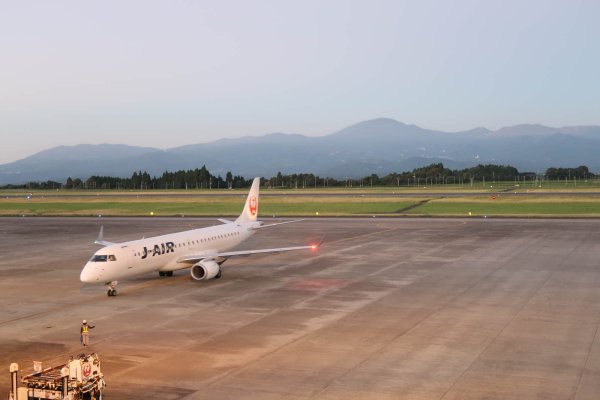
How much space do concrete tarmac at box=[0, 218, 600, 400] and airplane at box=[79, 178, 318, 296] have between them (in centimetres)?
119

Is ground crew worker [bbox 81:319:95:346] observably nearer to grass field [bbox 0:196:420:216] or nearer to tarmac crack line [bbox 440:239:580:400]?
tarmac crack line [bbox 440:239:580:400]

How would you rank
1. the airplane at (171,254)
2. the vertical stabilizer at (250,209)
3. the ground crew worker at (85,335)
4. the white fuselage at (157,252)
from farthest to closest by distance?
the vertical stabilizer at (250,209), the airplane at (171,254), the white fuselage at (157,252), the ground crew worker at (85,335)

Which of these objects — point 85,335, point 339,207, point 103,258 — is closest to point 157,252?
point 103,258

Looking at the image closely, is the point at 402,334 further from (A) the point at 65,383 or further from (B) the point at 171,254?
(B) the point at 171,254

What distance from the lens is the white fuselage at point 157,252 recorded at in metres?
37.7

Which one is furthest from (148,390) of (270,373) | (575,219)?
(575,219)

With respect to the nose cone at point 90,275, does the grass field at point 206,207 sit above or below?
above

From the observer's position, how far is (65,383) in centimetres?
1920

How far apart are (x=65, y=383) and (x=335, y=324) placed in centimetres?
1487

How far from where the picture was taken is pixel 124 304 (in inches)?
1464

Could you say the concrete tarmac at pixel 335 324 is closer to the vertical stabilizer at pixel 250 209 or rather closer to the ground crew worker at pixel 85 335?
the ground crew worker at pixel 85 335

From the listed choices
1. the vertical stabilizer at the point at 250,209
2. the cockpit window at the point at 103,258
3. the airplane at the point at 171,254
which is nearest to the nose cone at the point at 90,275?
the airplane at the point at 171,254

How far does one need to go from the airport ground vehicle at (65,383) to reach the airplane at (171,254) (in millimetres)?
17706

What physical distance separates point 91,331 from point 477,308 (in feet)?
62.5
